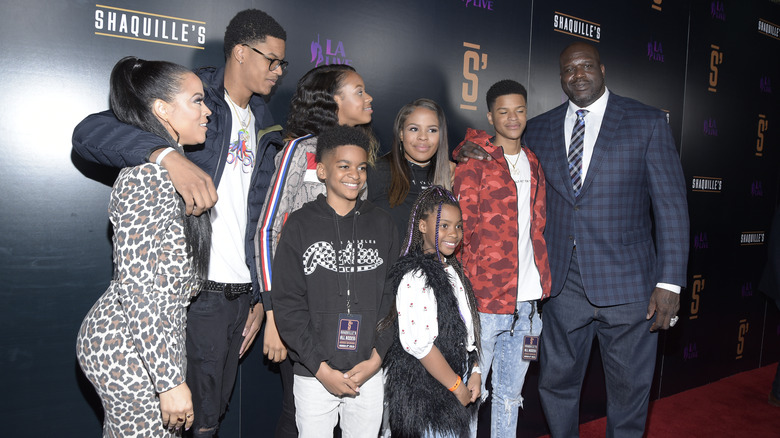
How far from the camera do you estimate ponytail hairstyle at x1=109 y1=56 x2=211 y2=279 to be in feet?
4.90

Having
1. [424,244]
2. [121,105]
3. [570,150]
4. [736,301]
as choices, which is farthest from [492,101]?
[736,301]

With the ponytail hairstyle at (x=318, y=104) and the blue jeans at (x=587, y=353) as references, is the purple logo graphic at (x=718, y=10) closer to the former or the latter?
the blue jeans at (x=587, y=353)

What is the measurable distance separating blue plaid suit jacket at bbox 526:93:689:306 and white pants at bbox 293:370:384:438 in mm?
1093

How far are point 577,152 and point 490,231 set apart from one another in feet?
1.97

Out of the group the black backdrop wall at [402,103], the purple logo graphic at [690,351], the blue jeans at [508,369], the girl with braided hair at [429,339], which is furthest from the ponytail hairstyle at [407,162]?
the purple logo graphic at [690,351]

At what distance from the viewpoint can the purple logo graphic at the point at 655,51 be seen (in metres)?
3.79

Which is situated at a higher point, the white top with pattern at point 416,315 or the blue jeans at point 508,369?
the white top with pattern at point 416,315

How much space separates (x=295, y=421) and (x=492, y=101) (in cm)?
162

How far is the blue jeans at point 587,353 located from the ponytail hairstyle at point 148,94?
1687 mm

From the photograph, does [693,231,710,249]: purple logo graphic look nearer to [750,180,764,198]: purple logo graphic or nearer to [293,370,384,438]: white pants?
[750,180,764,198]: purple logo graphic

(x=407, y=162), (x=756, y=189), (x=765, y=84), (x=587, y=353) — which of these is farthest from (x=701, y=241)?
(x=407, y=162)

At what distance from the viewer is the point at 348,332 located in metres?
1.84

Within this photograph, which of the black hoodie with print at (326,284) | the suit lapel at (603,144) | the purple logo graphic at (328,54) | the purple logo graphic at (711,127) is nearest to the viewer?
the black hoodie with print at (326,284)

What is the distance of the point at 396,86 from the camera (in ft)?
9.08
